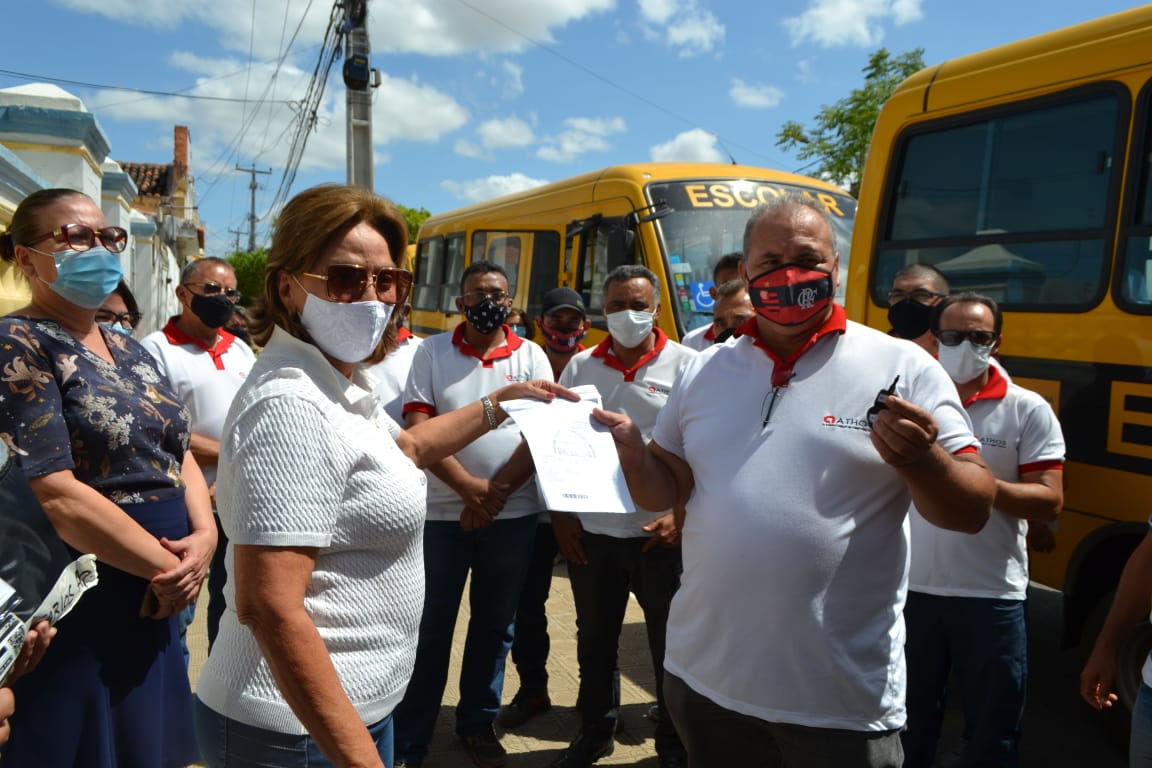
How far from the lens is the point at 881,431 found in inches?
73.1

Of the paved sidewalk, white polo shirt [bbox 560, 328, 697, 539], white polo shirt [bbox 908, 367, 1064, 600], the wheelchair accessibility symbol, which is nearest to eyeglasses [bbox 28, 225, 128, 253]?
white polo shirt [bbox 560, 328, 697, 539]

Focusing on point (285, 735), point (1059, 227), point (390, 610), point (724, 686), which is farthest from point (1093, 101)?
point (285, 735)

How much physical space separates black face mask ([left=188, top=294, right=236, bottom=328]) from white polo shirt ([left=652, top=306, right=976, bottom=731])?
2.79m

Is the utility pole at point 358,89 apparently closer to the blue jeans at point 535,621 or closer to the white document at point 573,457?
the blue jeans at point 535,621

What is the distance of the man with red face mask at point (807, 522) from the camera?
6.62 ft

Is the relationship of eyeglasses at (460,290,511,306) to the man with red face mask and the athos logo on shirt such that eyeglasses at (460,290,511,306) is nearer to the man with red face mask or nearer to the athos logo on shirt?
the man with red face mask

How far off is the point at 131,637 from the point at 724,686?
1.55m

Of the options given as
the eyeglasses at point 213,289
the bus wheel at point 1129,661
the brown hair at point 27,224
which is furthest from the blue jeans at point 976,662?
the eyeglasses at point 213,289

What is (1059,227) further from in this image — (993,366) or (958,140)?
(993,366)

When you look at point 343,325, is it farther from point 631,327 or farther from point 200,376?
point 200,376

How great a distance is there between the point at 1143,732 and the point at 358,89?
15.2 metres

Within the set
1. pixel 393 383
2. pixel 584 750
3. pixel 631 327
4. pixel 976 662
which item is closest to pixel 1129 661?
pixel 976 662

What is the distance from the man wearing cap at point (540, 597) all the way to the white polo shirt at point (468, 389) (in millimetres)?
460

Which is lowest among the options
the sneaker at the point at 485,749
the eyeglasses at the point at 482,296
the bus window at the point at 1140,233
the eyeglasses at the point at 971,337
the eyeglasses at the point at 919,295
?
the sneaker at the point at 485,749
